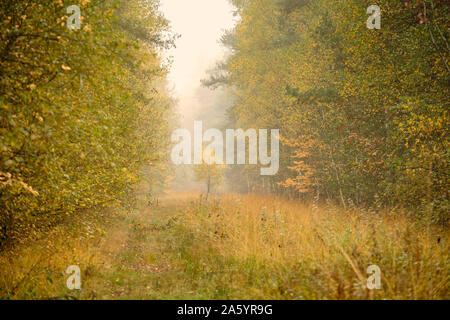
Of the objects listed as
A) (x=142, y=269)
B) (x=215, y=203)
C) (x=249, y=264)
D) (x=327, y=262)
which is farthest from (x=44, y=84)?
(x=215, y=203)

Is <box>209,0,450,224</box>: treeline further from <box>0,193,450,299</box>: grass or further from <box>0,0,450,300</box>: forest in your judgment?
<box>0,193,450,299</box>: grass

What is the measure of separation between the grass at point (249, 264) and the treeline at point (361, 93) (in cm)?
107

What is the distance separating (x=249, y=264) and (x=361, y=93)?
713 centimetres

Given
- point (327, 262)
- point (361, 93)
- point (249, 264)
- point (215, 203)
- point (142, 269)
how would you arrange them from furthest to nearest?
point (215, 203) → point (361, 93) → point (142, 269) → point (249, 264) → point (327, 262)

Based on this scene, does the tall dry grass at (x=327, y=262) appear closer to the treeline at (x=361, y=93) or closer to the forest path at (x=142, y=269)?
the forest path at (x=142, y=269)

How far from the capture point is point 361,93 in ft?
29.3

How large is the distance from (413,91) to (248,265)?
7.09 metres

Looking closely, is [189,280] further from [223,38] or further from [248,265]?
[223,38]

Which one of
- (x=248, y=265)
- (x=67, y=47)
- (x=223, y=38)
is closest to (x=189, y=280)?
(x=248, y=265)

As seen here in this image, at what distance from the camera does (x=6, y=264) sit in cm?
526

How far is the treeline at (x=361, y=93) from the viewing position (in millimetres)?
6333

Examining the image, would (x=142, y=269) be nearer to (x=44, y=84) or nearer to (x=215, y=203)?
(x=44, y=84)

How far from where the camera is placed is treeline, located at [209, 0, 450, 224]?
6333 mm

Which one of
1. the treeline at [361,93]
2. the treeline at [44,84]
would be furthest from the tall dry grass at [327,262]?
the treeline at [44,84]
